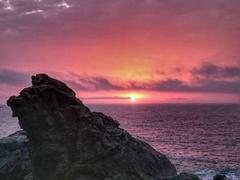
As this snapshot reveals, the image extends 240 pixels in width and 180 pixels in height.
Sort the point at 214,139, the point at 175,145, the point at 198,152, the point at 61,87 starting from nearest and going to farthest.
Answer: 1. the point at 61,87
2. the point at 198,152
3. the point at 175,145
4. the point at 214,139

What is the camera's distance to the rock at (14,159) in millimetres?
55344

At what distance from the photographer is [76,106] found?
53.3 meters

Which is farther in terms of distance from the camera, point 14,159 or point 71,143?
point 14,159

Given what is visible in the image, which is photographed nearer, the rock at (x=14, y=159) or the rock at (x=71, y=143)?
the rock at (x=71, y=143)

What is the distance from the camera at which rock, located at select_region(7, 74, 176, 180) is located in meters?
50.0

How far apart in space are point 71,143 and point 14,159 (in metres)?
10.8

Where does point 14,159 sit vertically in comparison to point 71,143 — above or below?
below

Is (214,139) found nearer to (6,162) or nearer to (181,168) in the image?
(181,168)

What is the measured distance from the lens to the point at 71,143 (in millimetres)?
51469

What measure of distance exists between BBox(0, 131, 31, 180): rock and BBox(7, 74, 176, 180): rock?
452 cm

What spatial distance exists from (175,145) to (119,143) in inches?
2337

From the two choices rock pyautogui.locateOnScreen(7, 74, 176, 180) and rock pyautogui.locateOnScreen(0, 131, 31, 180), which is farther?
rock pyautogui.locateOnScreen(0, 131, 31, 180)

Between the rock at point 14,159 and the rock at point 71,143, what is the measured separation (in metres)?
4.52

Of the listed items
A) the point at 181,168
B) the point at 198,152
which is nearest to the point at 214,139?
the point at 198,152
